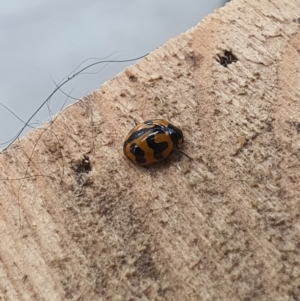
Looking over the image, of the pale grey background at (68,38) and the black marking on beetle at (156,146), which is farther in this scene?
the pale grey background at (68,38)

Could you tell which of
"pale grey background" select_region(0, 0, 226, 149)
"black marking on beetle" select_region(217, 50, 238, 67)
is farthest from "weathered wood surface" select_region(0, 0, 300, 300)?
"pale grey background" select_region(0, 0, 226, 149)

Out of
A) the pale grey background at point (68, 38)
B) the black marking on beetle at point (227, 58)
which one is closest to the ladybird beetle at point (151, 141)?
the black marking on beetle at point (227, 58)

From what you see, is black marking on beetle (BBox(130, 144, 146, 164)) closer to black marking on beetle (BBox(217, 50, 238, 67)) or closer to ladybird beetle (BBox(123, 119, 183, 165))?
ladybird beetle (BBox(123, 119, 183, 165))

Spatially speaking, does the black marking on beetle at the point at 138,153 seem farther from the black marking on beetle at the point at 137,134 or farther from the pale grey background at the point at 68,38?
the pale grey background at the point at 68,38

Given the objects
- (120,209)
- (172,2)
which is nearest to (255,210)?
(120,209)

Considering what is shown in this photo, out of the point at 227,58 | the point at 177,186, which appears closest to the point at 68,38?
the point at 227,58

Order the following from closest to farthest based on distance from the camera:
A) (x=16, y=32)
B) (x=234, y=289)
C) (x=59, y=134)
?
(x=234, y=289), (x=59, y=134), (x=16, y=32)

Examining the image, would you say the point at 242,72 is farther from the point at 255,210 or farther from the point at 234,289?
the point at 234,289

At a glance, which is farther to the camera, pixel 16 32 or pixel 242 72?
pixel 16 32
